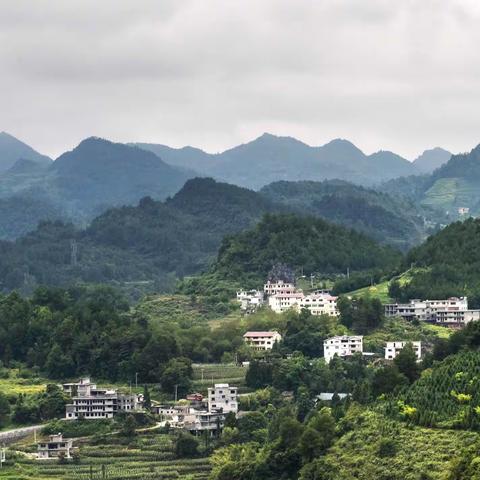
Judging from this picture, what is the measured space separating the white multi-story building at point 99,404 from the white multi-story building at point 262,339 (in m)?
11.6

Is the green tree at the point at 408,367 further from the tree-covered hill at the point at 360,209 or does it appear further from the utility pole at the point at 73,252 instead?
the tree-covered hill at the point at 360,209

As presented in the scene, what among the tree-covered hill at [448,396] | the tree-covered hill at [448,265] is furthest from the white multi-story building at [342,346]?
the tree-covered hill at [448,396]

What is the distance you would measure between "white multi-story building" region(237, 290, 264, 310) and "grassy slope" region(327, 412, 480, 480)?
122 ft

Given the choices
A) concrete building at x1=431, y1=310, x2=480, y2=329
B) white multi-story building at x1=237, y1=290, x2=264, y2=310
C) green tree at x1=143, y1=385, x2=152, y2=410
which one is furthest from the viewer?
white multi-story building at x1=237, y1=290, x2=264, y2=310

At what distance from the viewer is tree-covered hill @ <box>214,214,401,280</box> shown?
89.2 meters

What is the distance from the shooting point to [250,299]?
81.1m

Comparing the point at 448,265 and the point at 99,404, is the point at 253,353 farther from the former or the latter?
the point at 448,265

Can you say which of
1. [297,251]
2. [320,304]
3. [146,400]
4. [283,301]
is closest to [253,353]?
[146,400]

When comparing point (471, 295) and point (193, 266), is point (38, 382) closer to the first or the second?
point (471, 295)

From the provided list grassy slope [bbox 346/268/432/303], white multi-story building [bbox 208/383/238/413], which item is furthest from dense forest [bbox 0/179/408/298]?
white multi-story building [bbox 208/383/238/413]

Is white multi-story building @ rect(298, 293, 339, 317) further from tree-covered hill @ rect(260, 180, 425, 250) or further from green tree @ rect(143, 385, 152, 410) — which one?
tree-covered hill @ rect(260, 180, 425, 250)

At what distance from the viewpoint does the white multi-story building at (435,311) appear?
72.9 meters

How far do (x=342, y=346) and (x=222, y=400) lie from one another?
9.96 metres

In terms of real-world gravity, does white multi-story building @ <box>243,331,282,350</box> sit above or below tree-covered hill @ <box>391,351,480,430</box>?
above
